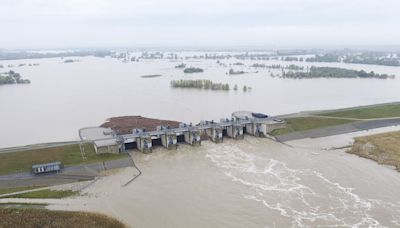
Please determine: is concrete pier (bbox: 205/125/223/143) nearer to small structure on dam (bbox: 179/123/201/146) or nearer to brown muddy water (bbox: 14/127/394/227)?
small structure on dam (bbox: 179/123/201/146)

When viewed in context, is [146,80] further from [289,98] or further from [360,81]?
[360,81]

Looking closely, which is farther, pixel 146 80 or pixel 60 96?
pixel 146 80

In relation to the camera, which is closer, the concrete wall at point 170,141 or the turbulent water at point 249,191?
the turbulent water at point 249,191

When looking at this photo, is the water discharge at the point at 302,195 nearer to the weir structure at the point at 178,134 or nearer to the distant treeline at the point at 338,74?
the weir structure at the point at 178,134

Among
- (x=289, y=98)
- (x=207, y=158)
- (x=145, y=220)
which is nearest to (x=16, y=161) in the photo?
(x=145, y=220)

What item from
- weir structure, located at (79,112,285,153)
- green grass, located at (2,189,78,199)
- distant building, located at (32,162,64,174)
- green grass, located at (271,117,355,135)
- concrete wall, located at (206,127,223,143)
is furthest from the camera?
green grass, located at (271,117,355,135)

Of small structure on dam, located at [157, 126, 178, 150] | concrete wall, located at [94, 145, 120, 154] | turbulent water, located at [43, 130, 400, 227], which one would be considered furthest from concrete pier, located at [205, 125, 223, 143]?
concrete wall, located at [94, 145, 120, 154]

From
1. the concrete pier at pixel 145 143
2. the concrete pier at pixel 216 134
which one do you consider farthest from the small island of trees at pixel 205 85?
the concrete pier at pixel 145 143
